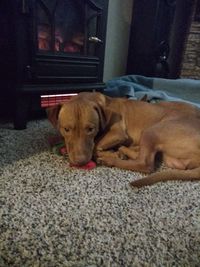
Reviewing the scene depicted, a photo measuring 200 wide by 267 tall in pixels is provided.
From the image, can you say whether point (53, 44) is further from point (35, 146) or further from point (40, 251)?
point (40, 251)

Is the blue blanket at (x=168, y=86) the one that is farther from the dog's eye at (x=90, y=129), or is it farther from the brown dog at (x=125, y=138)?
the dog's eye at (x=90, y=129)

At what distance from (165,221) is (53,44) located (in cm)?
146

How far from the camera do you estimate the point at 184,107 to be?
1613mm

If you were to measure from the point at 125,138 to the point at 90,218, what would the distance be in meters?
0.70

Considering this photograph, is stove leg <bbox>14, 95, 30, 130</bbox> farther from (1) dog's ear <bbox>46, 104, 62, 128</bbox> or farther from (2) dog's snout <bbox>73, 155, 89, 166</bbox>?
(2) dog's snout <bbox>73, 155, 89, 166</bbox>

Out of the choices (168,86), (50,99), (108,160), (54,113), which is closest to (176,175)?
(108,160)

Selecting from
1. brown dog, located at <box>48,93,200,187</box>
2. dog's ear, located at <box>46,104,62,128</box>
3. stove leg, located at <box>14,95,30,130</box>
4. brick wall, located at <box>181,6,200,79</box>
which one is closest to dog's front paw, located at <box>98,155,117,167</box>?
brown dog, located at <box>48,93,200,187</box>

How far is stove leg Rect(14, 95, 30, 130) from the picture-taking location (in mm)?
1790

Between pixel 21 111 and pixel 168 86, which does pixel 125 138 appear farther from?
pixel 168 86

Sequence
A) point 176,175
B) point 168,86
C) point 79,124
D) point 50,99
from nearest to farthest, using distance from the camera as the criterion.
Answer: point 176,175, point 79,124, point 50,99, point 168,86

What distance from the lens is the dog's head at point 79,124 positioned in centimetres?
130

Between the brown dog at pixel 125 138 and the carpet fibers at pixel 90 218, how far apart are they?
0.08 metres

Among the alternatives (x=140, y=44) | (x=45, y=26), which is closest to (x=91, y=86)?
(x=45, y=26)

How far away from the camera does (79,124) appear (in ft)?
4.34
